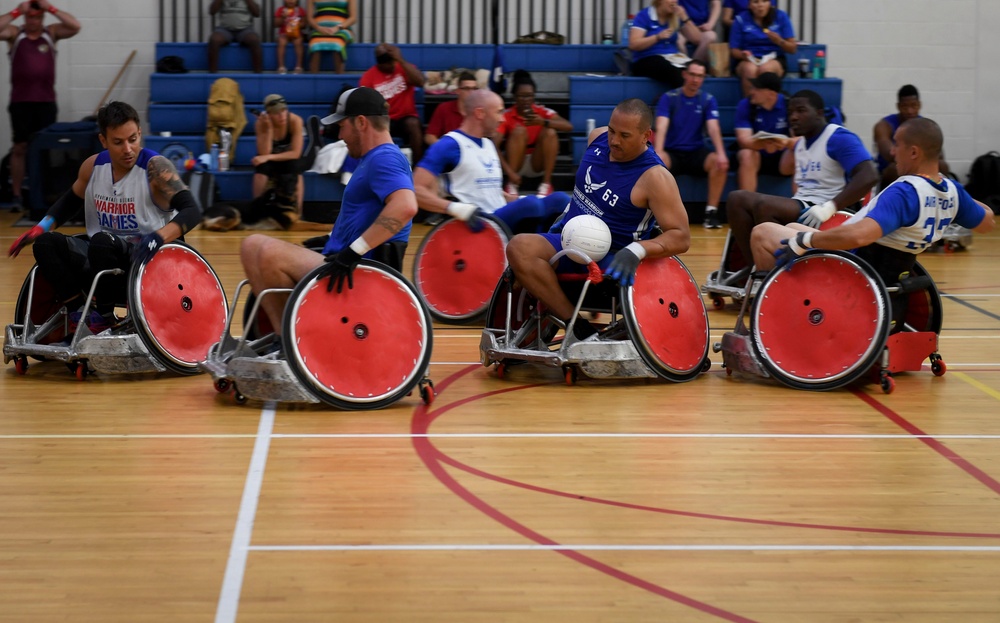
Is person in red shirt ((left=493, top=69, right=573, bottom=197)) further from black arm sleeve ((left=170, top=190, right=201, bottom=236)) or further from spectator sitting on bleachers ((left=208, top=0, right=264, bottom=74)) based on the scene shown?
black arm sleeve ((left=170, top=190, right=201, bottom=236))

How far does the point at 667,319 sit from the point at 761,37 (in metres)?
10.1

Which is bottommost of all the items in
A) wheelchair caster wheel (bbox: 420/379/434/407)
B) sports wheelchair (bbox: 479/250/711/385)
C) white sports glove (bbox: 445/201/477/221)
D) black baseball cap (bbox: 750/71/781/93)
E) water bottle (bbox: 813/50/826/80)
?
wheelchair caster wheel (bbox: 420/379/434/407)

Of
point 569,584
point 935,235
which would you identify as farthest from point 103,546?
point 935,235

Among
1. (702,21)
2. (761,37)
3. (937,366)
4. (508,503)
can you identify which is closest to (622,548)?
(508,503)

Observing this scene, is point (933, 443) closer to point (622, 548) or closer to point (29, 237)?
point (622, 548)

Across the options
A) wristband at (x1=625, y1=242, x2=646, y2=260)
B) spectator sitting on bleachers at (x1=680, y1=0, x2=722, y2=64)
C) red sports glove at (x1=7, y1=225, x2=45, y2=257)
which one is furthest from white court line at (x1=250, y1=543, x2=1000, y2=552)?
spectator sitting on bleachers at (x1=680, y1=0, x2=722, y2=64)

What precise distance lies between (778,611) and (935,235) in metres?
3.56

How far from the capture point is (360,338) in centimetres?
596

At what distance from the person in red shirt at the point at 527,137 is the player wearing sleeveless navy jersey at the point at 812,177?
538 centimetres

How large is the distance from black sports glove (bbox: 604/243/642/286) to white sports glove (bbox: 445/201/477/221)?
6.56ft

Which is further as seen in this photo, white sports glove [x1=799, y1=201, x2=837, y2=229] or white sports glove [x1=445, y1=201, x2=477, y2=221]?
white sports glove [x1=445, y1=201, x2=477, y2=221]

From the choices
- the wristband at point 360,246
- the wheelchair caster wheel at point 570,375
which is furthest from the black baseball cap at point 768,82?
the wristband at point 360,246

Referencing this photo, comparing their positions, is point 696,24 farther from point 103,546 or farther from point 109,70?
point 103,546

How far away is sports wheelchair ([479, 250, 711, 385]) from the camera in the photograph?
6578 mm
